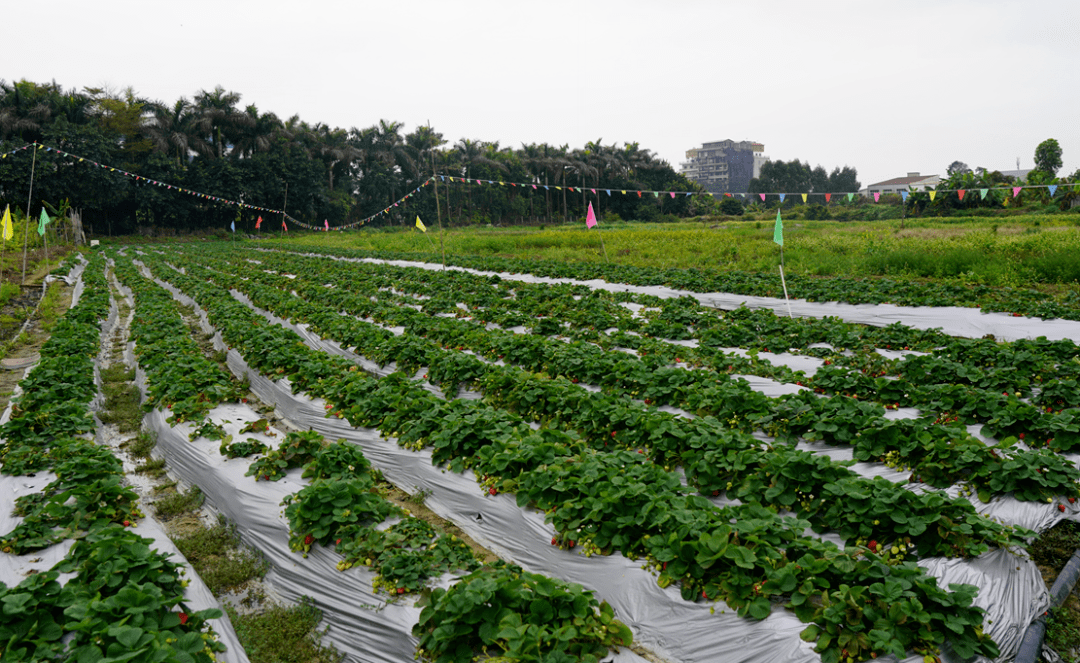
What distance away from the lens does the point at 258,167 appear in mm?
49656

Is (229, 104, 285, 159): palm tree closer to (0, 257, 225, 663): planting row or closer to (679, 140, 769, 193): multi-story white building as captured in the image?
(0, 257, 225, 663): planting row

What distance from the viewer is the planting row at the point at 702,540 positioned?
9.76ft

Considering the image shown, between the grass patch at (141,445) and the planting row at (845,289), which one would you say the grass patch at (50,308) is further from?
the planting row at (845,289)

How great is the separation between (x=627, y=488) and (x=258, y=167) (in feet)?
174

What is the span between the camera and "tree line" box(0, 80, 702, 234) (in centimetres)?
4025

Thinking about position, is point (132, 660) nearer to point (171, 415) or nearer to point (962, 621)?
point (962, 621)

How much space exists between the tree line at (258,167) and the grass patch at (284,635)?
83.1 feet

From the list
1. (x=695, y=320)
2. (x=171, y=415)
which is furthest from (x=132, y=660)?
(x=695, y=320)

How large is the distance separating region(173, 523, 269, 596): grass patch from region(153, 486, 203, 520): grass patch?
0.51m

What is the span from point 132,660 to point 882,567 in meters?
3.63

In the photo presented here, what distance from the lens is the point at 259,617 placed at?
4.07 metres

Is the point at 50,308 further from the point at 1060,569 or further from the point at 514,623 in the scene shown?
the point at 1060,569

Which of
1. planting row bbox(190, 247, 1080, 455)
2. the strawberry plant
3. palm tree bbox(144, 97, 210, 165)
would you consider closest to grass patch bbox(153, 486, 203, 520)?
the strawberry plant

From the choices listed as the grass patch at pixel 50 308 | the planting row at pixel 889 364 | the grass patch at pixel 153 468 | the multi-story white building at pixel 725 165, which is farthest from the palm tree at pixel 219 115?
the multi-story white building at pixel 725 165
